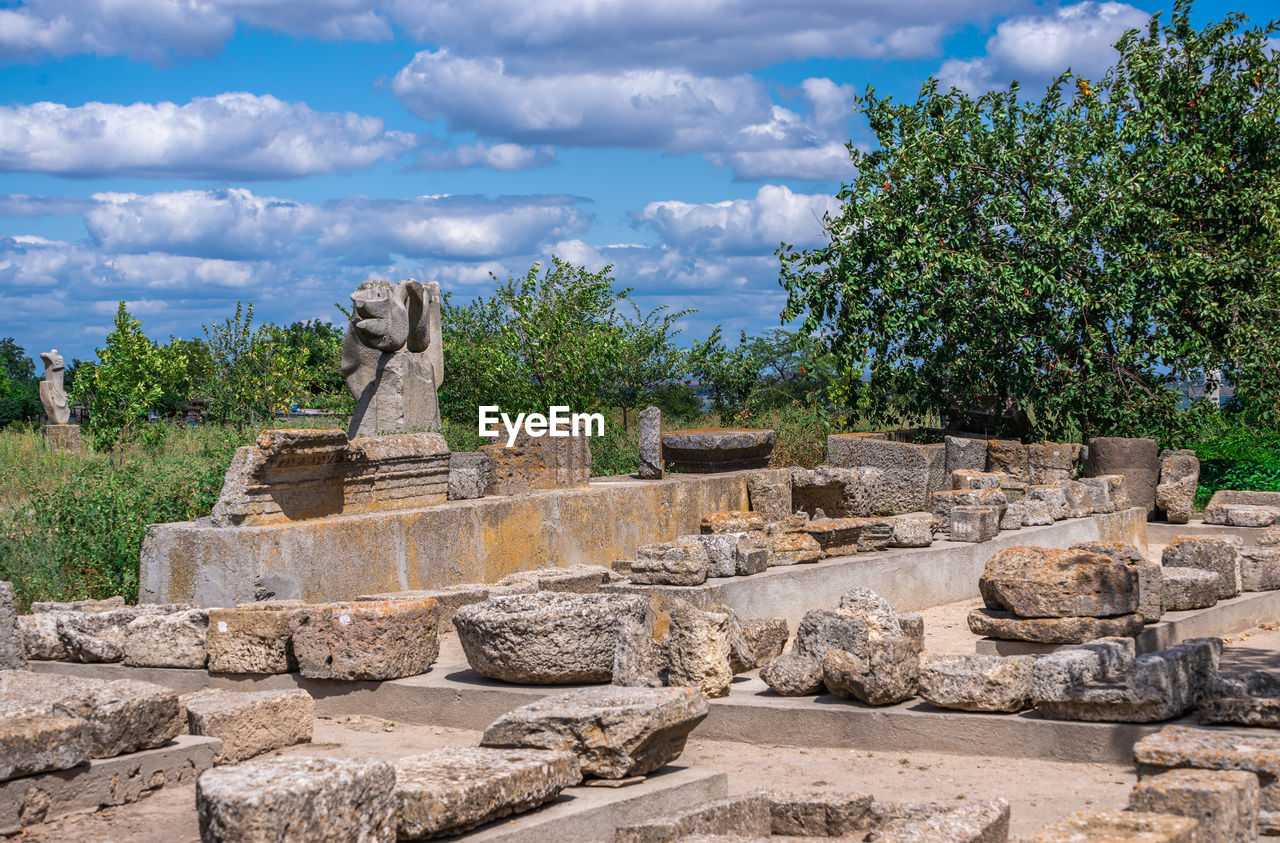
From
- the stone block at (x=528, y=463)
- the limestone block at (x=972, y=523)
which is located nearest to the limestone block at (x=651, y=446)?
the stone block at (x=528, y=463)

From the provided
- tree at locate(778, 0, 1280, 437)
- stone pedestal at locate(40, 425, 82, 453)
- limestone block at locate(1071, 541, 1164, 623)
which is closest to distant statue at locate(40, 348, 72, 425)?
stone pedestal at locate(40, 425, 82, 453)

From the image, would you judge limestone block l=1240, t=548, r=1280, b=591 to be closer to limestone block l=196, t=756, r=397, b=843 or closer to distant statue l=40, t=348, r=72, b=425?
limestone block l=196, t=756, r=397, b=843

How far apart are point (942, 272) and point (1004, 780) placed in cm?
1202

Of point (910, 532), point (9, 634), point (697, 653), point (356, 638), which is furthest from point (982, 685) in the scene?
point (9, 634)

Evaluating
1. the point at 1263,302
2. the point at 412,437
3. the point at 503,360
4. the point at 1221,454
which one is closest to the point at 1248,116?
the point at 1263,302

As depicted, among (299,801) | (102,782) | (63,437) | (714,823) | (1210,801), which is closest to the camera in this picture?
(299,801)

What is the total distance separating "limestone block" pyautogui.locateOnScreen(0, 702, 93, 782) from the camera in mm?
4738

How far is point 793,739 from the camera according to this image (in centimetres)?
644

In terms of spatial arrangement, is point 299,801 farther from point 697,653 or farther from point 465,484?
point 465,484

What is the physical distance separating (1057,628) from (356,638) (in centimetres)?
445

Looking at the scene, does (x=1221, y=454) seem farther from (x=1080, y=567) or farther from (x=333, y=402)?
(x=333, y=402)

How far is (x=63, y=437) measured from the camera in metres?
24.5

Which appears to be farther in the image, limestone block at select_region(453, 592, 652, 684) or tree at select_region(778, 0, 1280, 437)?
tree at select_region(778, 0, 1280, 437)

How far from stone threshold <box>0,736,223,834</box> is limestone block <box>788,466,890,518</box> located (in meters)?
8.12
